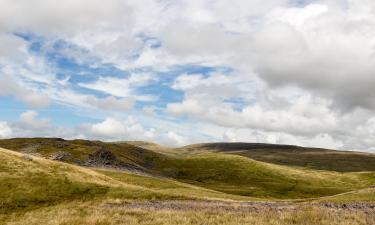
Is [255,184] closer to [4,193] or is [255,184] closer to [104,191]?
[104,191]

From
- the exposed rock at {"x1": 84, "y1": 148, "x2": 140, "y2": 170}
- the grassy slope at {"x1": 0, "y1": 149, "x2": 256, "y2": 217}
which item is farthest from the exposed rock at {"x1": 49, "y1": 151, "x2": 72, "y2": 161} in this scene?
the grassy slope at {"x1": 0, "y1": 149, "x2": 256, "y2": 217}

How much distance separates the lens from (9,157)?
220ft

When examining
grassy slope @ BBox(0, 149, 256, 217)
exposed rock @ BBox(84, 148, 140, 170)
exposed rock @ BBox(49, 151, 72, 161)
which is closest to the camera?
grassy slope @ BBox(0, 149, 256, 217)

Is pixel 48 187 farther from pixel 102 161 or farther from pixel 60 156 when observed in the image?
pixel 102 161

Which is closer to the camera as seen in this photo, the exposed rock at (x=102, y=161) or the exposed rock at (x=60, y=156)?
the exposed rock at (x=60, y=156)

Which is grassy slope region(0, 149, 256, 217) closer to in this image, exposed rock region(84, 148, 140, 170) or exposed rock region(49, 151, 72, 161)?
exposed rock region(84, 148, 140, 170)

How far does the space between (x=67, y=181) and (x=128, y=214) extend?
35.3 m

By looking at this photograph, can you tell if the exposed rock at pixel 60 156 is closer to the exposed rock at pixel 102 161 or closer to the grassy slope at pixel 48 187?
the exposed rock at pixel 102 161

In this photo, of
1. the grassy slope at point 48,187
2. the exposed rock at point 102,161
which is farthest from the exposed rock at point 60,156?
the grassy slope at point 48,187

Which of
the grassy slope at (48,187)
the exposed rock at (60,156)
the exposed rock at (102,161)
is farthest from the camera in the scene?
the exposed rock at (102,161)

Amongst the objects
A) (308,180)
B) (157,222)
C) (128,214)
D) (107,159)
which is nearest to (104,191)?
(128,214)

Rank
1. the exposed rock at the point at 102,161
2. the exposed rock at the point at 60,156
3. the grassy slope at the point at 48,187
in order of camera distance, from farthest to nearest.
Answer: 1. the exposed rock at the point at 102,161
2. the exposed rock at the point at 60,156
3. the grassy slope at the point at 48,187

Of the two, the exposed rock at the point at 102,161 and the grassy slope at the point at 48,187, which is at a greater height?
the exposed rock at the point at 102,161

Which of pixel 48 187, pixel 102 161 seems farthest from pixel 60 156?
pixel 48 187
